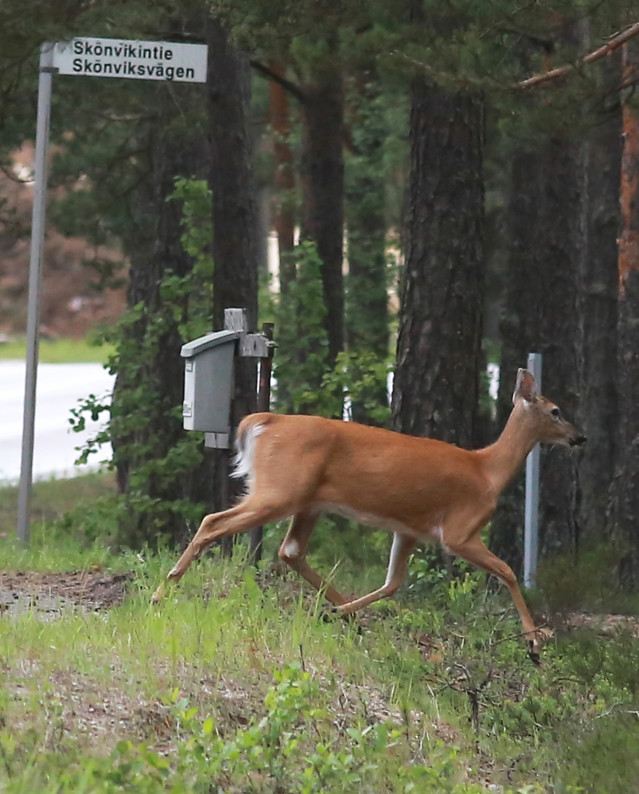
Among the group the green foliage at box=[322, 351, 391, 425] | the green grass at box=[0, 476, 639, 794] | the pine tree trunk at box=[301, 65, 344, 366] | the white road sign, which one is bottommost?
the green grass at box=[0, 476, 639, 794]

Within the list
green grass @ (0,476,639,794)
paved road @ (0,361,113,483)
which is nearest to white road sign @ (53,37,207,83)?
green grass @ (0,476,639,794)

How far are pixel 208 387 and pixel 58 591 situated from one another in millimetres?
1448

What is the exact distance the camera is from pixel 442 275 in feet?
36.6

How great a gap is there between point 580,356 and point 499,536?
1.74 metres

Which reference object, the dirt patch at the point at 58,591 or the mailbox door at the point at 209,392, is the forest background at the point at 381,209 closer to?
the dirt patch at the point at 58,591

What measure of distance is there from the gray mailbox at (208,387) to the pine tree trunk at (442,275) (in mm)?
2362

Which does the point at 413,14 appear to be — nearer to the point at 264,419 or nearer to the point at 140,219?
the point at 264,419

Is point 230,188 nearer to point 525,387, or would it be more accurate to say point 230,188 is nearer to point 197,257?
point 197,257

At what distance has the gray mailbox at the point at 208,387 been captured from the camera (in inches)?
357

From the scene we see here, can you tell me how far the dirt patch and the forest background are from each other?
1.87m

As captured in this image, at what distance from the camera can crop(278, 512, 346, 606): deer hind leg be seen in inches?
357

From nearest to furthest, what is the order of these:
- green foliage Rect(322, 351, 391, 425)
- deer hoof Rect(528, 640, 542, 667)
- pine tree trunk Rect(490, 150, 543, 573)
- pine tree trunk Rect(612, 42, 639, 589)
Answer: deer hoof Rect(528, 640, 542, 667) < pine tree trunk Rect(612, 42, 639, 589) < green foliage Rect(322, 351, 391, 425) < pine tree trunk Rect(490, 150, 543, 573)

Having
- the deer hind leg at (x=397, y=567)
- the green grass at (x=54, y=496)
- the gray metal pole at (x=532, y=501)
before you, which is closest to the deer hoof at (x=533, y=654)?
the deer hind leg at (x=397, y=567)

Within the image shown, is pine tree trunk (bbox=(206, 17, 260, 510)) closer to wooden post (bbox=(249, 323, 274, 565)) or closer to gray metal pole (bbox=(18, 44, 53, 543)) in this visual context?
gray metal pole (bbox=(18, 44, 53, 543))
